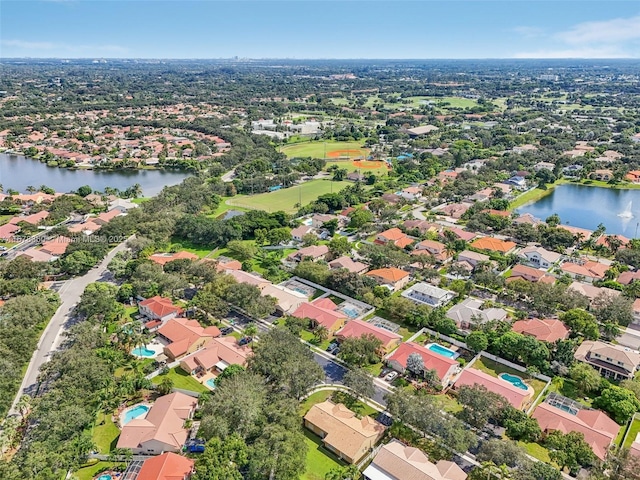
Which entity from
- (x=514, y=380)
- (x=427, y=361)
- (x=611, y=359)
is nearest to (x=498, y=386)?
(x=514, y=380)

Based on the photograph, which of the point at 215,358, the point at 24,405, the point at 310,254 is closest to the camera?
the point at 24,405

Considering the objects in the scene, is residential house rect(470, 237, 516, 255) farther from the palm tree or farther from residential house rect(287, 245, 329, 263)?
the palm tree

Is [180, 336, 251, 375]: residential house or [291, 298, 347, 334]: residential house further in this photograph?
[291, 298, 347, 334]: residential house

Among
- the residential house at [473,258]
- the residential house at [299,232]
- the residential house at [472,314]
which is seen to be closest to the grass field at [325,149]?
the residential house at [299,232]

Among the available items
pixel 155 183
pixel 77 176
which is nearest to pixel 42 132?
pixel 77 176

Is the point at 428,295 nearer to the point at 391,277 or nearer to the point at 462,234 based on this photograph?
the point at 391,277

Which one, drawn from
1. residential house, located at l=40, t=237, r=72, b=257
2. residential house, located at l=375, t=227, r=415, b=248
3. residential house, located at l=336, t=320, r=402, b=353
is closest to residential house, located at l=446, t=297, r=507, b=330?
residential house, located at l=336, t=320, r=402, b=353
